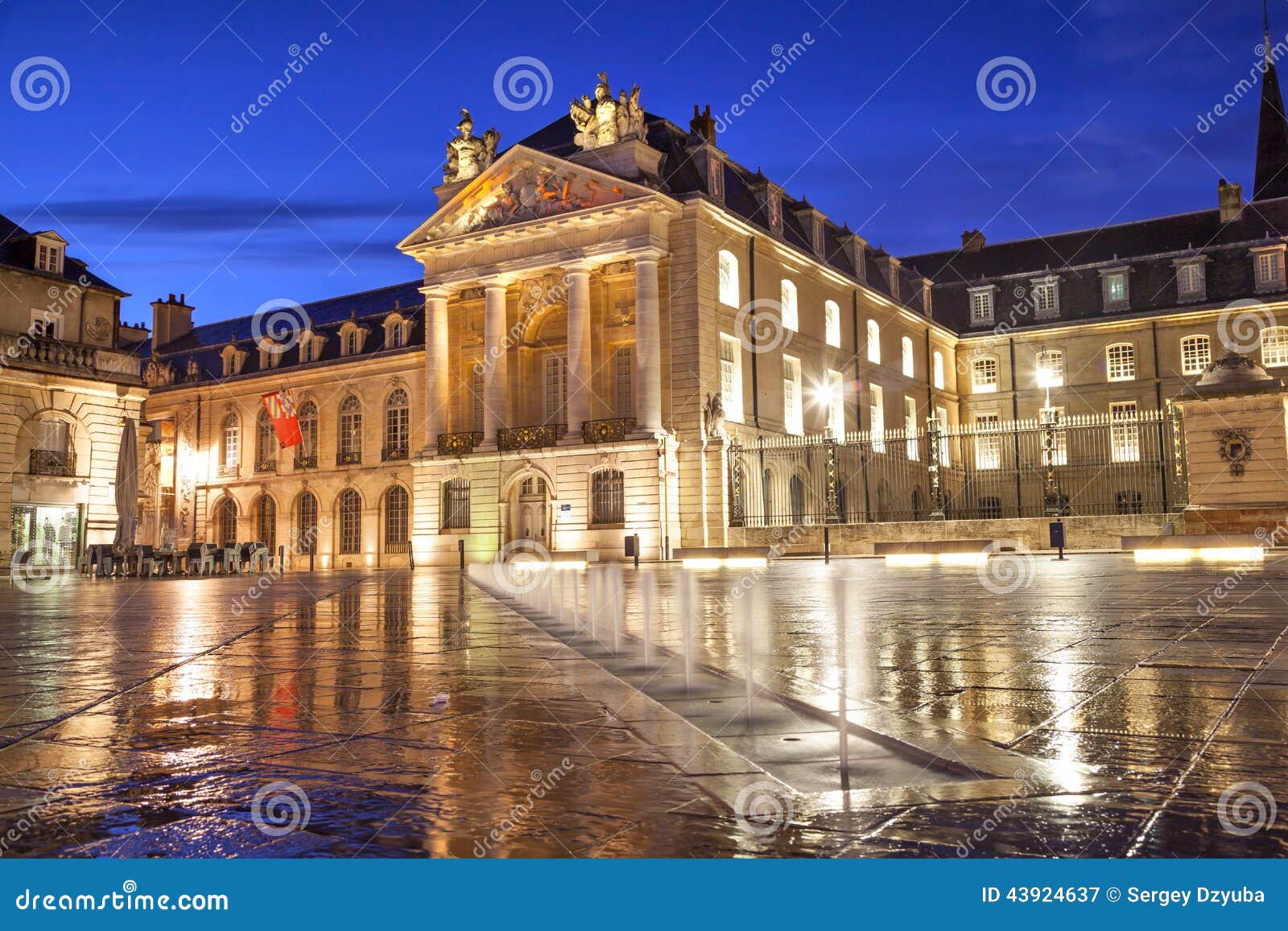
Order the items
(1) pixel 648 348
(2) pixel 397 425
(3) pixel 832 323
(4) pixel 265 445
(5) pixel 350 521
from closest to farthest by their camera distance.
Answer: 1. (1) pixel 648 348
2. (3) pixel 832 323
3. (2) pixel 397 425
4. (5) pixel 350 521
5. (4) pixel 265 445

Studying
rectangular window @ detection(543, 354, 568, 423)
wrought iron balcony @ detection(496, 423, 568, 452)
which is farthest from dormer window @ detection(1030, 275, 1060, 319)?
wrought iron balcony @ detection(496, 423, 568, 452)

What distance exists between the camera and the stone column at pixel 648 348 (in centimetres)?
3647

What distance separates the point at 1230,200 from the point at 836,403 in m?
23.1

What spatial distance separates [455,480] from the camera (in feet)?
136

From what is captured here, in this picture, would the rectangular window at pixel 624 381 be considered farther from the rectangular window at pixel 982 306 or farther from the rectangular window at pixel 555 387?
the rectangular window at pixel 982 306

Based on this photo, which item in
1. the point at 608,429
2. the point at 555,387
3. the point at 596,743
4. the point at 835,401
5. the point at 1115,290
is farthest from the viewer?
the point at 1115,290

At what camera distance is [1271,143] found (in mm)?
55438

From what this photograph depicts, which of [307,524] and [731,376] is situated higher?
[731,376]

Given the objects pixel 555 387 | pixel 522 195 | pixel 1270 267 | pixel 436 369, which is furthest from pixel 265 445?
pixel 1270 267

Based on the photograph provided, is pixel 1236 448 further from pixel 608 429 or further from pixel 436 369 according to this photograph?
pixel 436 369

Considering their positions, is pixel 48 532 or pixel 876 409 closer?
pixel 48 532

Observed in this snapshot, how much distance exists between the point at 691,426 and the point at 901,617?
26.7 meters

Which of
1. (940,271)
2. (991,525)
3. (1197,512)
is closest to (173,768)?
(1197,512)

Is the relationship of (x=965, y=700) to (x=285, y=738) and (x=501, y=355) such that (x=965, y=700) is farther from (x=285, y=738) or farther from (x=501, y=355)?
(x=501, y=355)
